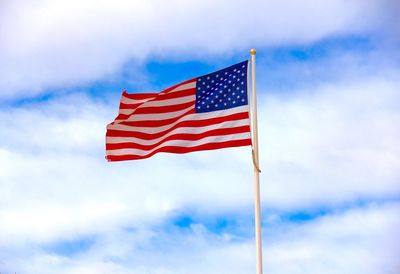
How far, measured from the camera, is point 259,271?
76.0 feet

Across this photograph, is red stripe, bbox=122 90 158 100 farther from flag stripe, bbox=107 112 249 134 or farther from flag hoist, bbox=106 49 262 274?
flag stripe, bbox=107 112 249 134

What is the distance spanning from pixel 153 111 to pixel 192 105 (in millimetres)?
1711

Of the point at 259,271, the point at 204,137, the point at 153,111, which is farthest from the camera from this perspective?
the point at 153,111

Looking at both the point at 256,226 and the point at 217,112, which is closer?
the point at 256,226

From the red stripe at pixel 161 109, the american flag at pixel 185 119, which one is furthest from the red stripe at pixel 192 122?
the red stripe at pixel 161 109

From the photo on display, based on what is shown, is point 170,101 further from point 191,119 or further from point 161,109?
point 191,119

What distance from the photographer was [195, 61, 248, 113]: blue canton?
25.2 metres

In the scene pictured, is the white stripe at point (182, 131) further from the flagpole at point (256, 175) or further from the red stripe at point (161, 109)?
the red stripe at point (161, 109)

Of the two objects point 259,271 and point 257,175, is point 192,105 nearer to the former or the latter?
point 257,175

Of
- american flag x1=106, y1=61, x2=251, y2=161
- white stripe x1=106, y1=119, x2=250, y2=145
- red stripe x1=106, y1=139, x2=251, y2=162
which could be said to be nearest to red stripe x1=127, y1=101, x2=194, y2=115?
american flag x1=106, y1=61, x2=251, y2=161

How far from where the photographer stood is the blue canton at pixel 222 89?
82.8ft

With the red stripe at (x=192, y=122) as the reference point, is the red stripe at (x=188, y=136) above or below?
below

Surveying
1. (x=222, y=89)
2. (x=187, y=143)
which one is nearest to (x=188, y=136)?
(x=187, y=143)

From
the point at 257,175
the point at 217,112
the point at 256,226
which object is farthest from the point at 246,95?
the point at 256,226
